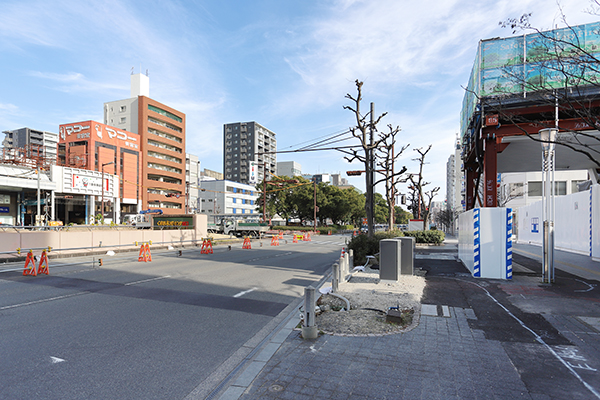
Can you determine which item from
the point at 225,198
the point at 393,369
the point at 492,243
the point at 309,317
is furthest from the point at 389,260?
the point at 225,198

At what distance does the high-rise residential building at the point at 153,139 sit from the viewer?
65188mm

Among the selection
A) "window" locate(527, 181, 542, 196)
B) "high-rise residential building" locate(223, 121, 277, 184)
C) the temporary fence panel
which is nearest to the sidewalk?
the temporary fence panel

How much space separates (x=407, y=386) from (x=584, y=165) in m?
25.1

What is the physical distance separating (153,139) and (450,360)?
Result: 70.6 metres

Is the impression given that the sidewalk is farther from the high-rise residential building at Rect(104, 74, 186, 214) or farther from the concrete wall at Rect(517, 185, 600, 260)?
the high-rise residential building at Rect(104, 74, 186, 214)

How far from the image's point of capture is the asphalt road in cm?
413

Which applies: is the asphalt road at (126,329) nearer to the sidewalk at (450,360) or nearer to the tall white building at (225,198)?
the sidewalk at (450,360)

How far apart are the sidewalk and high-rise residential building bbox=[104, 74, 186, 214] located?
6273 cm

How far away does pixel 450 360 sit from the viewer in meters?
4.73

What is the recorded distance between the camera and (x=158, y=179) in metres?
68.2

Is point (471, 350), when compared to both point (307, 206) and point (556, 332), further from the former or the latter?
point (307, 206)

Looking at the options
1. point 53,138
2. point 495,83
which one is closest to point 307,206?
point 495,83

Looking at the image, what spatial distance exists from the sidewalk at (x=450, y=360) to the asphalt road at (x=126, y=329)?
0.81 m

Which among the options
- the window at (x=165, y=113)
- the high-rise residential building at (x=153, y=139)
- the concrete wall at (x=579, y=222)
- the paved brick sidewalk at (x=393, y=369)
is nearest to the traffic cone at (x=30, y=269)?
the paved brick sidewalk at (x=393, y=369)
